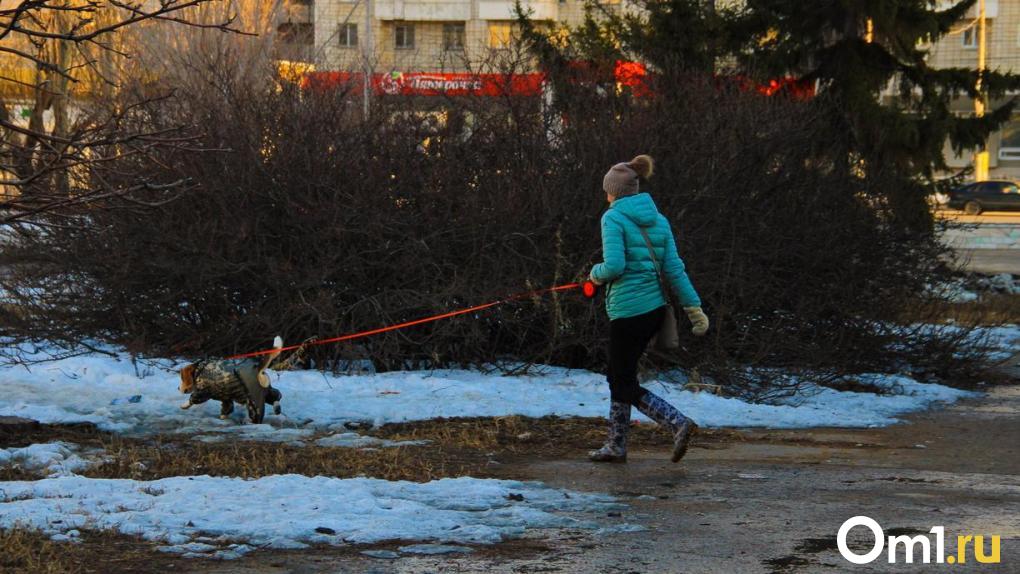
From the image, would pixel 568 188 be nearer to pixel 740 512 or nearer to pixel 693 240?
pixel 693 240

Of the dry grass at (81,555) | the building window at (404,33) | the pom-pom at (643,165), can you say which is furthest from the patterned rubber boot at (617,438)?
the building window at (404,33)

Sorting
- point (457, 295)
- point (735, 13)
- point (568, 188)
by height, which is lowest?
point (457, 295)

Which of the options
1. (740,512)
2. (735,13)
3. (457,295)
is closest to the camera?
(740,512)

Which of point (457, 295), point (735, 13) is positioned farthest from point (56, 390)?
point (735, 13)

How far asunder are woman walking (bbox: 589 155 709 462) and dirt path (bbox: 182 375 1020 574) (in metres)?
0.26

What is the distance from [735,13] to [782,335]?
7.81m

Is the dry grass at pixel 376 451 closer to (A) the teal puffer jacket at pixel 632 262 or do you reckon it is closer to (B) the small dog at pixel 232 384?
(B) the small dog at pixel 232 384

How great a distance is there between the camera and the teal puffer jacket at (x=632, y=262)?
786 centimetres

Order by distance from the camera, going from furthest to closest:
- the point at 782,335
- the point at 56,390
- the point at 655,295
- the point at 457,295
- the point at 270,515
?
the point at 782,335, the point at 457,295, the point at 56,390, the point at 655,295, the point at 270,515

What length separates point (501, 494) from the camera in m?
6.88

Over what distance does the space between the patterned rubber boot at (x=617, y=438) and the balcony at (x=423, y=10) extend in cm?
4887

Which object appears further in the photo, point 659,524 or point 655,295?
point 655,295

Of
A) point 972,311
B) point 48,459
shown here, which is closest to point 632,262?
point 48,459

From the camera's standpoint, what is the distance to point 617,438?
8.01 meters
